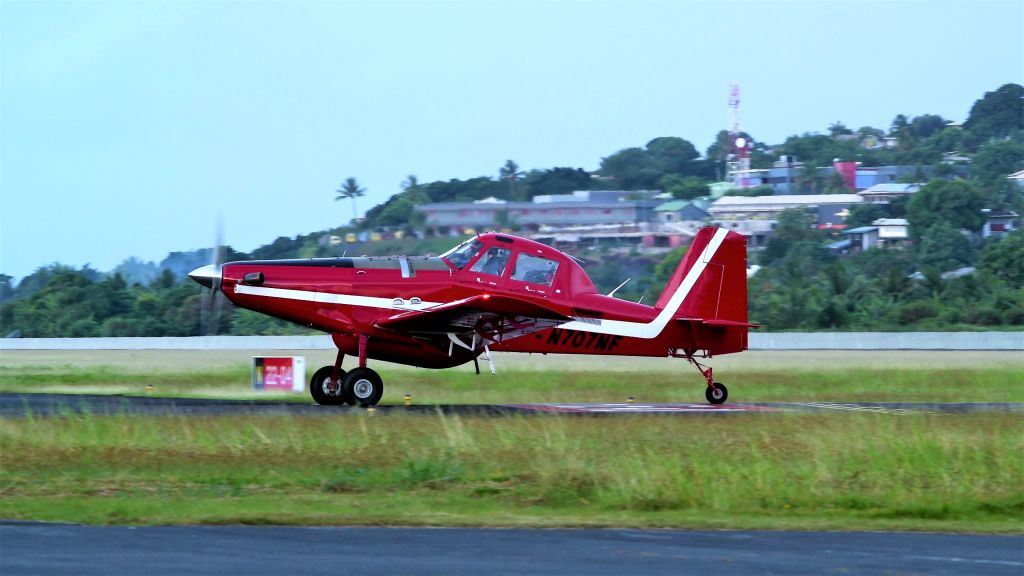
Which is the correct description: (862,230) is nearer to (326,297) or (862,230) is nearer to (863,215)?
(863,215)

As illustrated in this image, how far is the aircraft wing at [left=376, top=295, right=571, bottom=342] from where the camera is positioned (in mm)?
17391

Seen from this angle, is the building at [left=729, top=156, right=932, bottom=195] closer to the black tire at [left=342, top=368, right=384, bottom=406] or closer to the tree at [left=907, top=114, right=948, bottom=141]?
the tree at [left=907, top=114, right=948, bottom=141]

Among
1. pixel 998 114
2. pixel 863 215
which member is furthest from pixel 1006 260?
pixel 998 114

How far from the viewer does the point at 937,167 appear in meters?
112

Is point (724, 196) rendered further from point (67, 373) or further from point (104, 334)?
point (67, 373)

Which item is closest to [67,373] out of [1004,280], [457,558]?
[457,558]

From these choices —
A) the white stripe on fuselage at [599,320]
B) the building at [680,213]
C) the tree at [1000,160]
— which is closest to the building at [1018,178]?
the tree at [1000,160]

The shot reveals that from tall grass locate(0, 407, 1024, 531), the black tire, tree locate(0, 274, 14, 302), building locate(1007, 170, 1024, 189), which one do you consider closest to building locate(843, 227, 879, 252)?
building locate(1007, 170, 1024, 189)

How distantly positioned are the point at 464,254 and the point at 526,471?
7351 mm

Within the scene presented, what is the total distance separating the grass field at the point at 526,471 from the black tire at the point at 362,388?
6.84ft

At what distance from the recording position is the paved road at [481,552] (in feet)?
25.7

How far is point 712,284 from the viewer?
20.5 metres

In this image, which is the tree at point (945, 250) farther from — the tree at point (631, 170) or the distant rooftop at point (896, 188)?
the tree at point (631, 170)

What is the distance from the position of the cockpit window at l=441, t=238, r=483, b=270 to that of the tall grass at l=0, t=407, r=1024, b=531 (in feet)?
14.7
